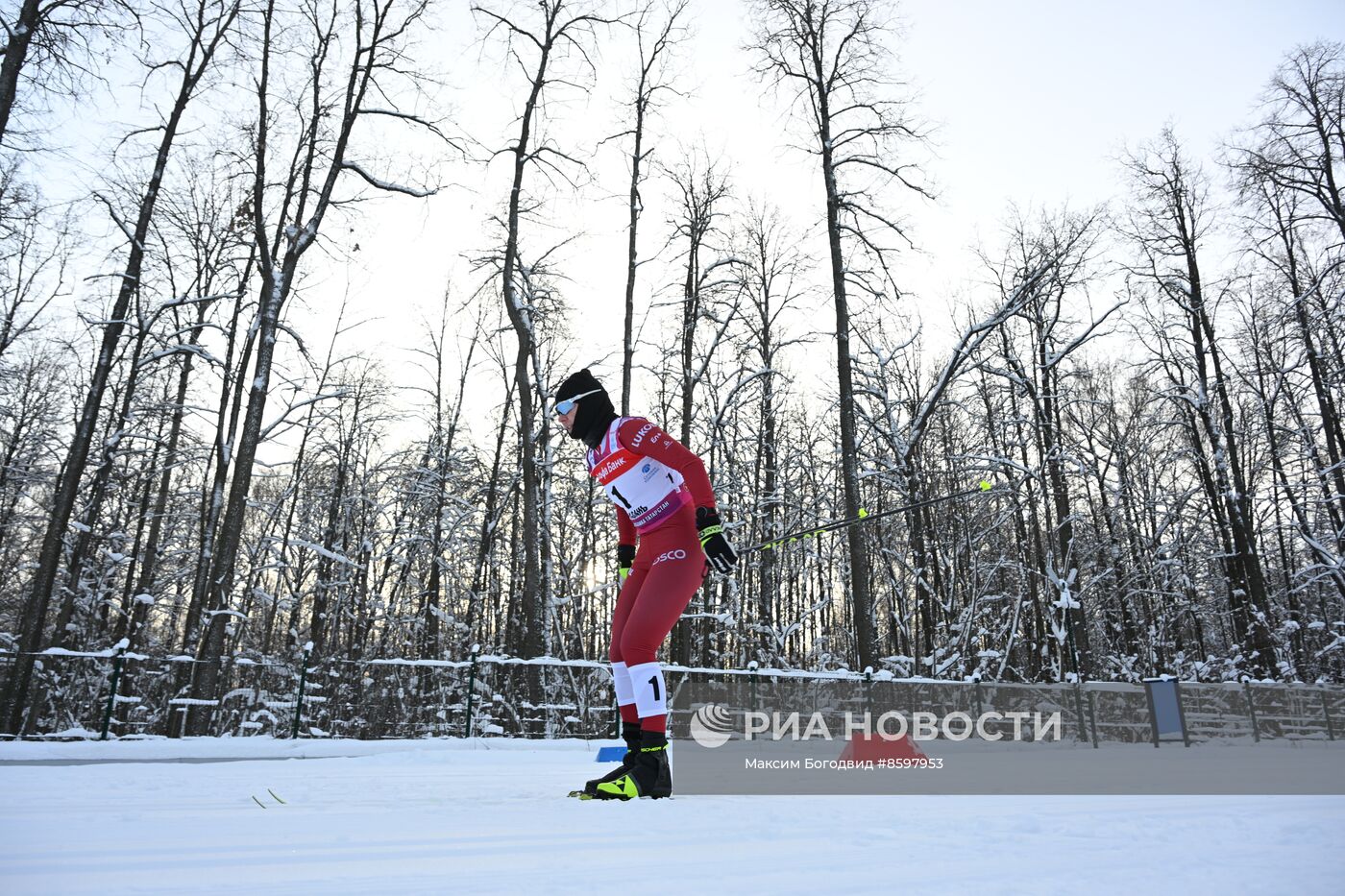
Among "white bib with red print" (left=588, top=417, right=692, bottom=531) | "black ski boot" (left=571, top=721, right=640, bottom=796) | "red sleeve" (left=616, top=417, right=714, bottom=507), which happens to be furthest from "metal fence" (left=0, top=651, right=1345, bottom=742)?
"red sleeve" (left=616, top=417, right=714, bottom=507)

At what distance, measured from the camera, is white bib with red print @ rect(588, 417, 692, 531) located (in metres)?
3.69

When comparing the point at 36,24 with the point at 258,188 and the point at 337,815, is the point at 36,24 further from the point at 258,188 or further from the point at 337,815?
the point at 337,815

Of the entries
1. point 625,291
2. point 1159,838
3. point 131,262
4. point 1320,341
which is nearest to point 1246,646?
point 1320,341

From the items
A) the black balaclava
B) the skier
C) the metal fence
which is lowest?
the metal fence

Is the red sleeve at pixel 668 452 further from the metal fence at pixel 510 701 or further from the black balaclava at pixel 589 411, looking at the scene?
the metal fence at pixel 510 701

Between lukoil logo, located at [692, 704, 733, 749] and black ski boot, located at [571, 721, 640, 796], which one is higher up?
black ski boot, located at [571, 721, 640, 796]

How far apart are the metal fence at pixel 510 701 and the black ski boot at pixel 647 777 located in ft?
25.2

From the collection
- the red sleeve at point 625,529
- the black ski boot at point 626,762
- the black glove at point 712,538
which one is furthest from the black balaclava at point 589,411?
the black ski boot at point 626,762

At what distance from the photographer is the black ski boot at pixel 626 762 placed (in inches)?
128

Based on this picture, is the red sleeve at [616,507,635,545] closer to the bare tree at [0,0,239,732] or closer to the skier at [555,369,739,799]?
the skier at [555,369,739,799]

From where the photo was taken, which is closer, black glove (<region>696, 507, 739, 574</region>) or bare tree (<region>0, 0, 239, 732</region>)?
black glove (<region>696, 507, 739, 574</region>)

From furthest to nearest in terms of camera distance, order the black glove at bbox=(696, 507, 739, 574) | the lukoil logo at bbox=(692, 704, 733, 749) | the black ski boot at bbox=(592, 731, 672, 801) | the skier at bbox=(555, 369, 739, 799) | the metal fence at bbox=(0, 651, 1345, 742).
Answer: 1. the metal fence at bbox=(0, 651, 1345, 742)
2. the lukoil logo at bbox=(692, 704, 733, 749)
3. the black glove at bbox=(696, 507, 739, 574)
4. the skier at bbox=(555, 369, 739, 799)
5. the black ski boot at bbox=(592, 731, 672, 801)

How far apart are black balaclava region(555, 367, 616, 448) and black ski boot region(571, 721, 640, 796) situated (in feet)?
4.57

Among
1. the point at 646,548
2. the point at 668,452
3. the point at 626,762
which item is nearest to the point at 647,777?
the point at 626,762
